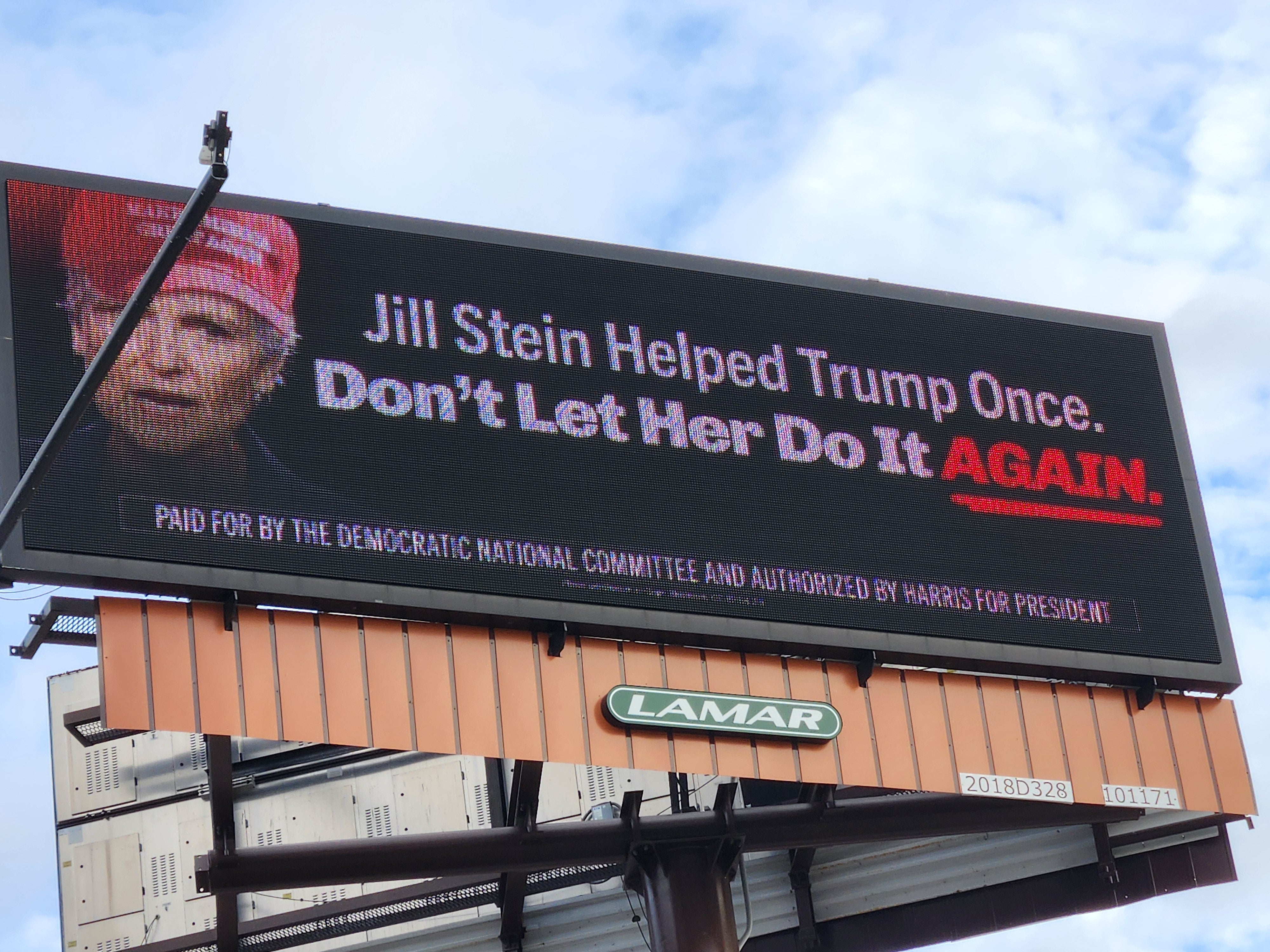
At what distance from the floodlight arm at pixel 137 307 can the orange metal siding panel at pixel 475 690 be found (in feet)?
13.8

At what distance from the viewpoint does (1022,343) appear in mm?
14953

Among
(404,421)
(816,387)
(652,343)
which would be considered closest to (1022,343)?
(816,387)

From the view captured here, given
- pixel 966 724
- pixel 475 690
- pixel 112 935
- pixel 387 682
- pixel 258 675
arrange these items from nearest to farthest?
pixel 258 675
pixel 387 682
pixel 475 690
pixel 966 724
pixel 112 935

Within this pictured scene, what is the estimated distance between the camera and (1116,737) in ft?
46.4

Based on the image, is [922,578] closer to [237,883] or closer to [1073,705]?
[1073,705]

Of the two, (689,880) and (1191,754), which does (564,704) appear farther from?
(1191,754)

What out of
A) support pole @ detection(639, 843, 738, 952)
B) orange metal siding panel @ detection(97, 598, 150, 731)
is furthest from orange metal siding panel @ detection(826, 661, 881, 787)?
orange metal siding panel @ detection(97, 598, 150, 731)

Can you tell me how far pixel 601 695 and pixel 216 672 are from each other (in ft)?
8.21

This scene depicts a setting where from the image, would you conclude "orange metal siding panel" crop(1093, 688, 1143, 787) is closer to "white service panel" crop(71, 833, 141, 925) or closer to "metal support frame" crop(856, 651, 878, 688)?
"metal support frame" crop(856, 651, 878, 688)

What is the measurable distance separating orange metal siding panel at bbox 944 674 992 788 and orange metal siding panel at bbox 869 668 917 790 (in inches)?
14.7

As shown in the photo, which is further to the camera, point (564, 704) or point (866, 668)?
point (866, 668)

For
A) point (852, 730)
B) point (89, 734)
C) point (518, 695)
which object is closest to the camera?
point (518, 695)

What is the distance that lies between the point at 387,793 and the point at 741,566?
5932 millimetres

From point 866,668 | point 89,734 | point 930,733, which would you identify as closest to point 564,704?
point 866,668
